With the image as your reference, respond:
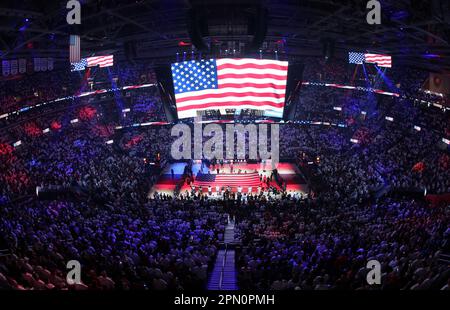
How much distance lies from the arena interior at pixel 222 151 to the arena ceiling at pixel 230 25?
149mm

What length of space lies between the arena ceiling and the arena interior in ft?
0.49

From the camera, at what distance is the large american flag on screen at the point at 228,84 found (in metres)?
29.2

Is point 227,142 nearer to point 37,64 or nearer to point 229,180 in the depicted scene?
point 229,180

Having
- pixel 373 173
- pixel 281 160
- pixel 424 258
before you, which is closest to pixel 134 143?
pixel 281 160

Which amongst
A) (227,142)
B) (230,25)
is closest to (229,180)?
(227,142)

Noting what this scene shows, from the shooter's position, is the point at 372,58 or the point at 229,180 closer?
the point at 229,180

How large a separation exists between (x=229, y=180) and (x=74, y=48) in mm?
15067

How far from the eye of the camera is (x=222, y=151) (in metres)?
39.7

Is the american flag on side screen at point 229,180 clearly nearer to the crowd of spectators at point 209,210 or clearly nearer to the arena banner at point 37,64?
the crowd of spectators at point 209,210

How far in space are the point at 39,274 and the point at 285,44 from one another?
31.4 meters

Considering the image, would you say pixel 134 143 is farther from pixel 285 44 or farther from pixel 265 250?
pixel 265 250

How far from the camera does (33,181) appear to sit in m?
27.5

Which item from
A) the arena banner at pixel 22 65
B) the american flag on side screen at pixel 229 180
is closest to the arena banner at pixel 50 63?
the arena banner at pixel 22 65
